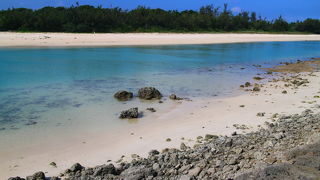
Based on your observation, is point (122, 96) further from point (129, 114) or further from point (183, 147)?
point (183, 147)

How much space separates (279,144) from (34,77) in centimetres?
1222

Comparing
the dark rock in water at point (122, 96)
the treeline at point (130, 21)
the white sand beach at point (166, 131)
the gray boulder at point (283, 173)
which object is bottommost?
the white sand beach at point (166, 131)

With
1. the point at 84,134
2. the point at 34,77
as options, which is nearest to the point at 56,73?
the point at 34,77

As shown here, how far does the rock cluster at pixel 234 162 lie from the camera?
3826 millimetres

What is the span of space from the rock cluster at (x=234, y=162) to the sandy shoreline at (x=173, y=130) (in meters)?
0.60

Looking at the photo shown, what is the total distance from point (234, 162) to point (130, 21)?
54.2 meters

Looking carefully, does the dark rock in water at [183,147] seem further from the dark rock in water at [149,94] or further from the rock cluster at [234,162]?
the dark rock in water at [149,94]

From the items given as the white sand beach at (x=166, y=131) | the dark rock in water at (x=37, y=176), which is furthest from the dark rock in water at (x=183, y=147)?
the dark rock in water at (x=37, y=176)

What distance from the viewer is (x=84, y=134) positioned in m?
6.87

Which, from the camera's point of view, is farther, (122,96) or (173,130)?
(122,96)

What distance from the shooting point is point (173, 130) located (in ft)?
22.9

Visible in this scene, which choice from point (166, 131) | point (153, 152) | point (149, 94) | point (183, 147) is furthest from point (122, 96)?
point (153, 152)

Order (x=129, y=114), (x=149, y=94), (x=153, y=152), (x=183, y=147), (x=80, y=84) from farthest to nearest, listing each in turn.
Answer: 1. (x=80, y=84)
2. (x=149, y=94)
3. (x=129, y=114)
4. (x=183, y=147)
5. (x=153, y=152)

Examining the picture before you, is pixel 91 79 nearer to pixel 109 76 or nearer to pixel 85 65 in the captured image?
pixel 109 76
